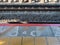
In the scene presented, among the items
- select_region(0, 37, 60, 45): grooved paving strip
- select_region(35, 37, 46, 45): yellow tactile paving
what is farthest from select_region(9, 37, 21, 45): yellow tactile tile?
select_region(35, 37, 46, 45): yellow tactile paving

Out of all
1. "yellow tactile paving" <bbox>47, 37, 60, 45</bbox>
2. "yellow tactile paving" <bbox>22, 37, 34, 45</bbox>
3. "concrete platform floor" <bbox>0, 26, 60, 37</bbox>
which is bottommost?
"yellow tactile paving" <bbox>47, 37, 60, 45</bbox>

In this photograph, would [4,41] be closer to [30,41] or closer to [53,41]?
[30,41]

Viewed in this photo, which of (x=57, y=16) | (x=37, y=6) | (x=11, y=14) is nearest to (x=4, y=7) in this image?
(x=11, y=14)

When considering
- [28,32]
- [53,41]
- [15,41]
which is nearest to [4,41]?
[15,41]

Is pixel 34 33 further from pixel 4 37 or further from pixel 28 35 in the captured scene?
pixel 4 37

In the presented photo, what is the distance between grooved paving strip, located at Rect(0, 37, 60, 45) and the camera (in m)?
0.93

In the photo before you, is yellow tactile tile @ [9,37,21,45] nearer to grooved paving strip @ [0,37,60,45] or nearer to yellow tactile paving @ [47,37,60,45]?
grooved paving strip @ [0,37,60,45]

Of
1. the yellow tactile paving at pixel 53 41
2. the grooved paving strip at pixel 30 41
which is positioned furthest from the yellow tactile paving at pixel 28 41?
the yellow tactile paving at pixel 53 41

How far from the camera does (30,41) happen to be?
95 centimetres

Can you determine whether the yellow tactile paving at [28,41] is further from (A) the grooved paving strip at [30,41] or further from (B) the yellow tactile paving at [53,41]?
(B) the yellow tactile paving at [53,41]

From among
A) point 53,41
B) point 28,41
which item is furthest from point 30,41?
point 53,41

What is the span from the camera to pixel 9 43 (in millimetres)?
919

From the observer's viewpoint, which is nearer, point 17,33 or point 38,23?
point 38,23

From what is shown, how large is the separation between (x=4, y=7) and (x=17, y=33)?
21 cm
